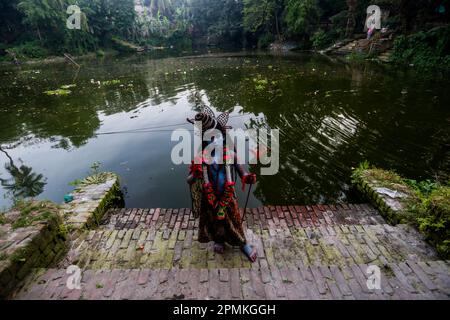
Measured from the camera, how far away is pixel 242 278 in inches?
116

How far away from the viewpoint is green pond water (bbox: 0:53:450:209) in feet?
20.1

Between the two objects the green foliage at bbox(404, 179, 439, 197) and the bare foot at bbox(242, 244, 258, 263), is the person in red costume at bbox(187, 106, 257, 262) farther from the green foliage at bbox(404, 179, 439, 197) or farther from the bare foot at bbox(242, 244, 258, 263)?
the green foliage at bbox(404, 179, 439, 197)

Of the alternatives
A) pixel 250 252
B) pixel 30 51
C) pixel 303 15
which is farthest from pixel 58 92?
pixel 30 51

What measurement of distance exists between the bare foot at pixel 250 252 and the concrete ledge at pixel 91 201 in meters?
2.63

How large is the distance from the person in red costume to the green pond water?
78.5 inches

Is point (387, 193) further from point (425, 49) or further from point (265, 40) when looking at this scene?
point (265, 40)

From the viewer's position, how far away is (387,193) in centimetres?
464

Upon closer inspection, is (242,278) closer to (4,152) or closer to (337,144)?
(337,144)

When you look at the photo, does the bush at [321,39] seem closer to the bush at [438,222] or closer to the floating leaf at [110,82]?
the floating leaf at [110,82]

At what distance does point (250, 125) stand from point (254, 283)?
22.7ft

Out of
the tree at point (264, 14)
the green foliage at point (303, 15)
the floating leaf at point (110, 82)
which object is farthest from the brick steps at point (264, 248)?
the tree at point (264, 14)

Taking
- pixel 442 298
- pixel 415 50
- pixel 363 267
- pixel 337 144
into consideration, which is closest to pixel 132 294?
pixel 363 267

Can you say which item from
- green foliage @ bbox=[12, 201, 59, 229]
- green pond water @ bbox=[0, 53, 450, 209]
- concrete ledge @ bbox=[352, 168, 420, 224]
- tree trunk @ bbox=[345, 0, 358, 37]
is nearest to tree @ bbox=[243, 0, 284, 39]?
tree trunk @ bbox=[345, 0, 358, 37]
